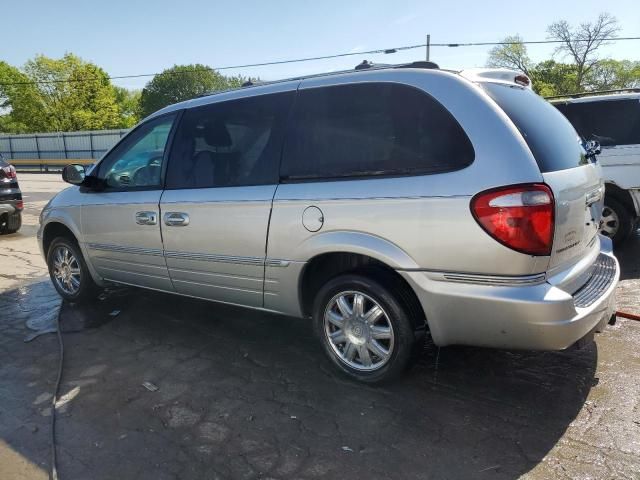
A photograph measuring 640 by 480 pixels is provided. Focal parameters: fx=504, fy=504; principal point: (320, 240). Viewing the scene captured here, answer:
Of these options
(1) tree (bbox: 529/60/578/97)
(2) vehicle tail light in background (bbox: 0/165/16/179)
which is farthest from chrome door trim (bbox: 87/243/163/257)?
(1) tree (bbox: 529/60/578/97)

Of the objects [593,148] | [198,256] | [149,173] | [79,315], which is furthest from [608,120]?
[79,315]

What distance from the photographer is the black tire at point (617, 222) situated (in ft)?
20.4

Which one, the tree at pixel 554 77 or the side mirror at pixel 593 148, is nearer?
the side mirror at pixel 593 148

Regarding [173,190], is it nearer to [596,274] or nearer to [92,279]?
[92,279]

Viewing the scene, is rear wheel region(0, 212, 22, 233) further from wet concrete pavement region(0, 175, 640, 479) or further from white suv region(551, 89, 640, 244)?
white suv region(551, 89, 640, 244)

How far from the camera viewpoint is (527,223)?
2545 millimetres

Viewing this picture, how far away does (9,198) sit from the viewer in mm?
9344

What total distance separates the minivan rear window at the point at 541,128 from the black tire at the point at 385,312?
1102 mm

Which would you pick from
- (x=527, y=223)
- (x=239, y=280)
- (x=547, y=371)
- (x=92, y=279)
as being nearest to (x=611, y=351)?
(x=547, y=371)

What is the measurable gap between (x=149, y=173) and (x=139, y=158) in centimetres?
31

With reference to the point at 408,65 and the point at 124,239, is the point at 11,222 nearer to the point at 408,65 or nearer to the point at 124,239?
the point at 124,239

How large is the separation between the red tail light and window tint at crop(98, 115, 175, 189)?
2.72 metres

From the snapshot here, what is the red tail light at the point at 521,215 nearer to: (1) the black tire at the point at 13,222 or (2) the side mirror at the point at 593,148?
(2) the side mirror at the point at 593,148

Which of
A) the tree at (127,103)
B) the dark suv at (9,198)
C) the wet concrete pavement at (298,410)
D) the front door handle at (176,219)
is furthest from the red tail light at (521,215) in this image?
the tree at (127,103)
